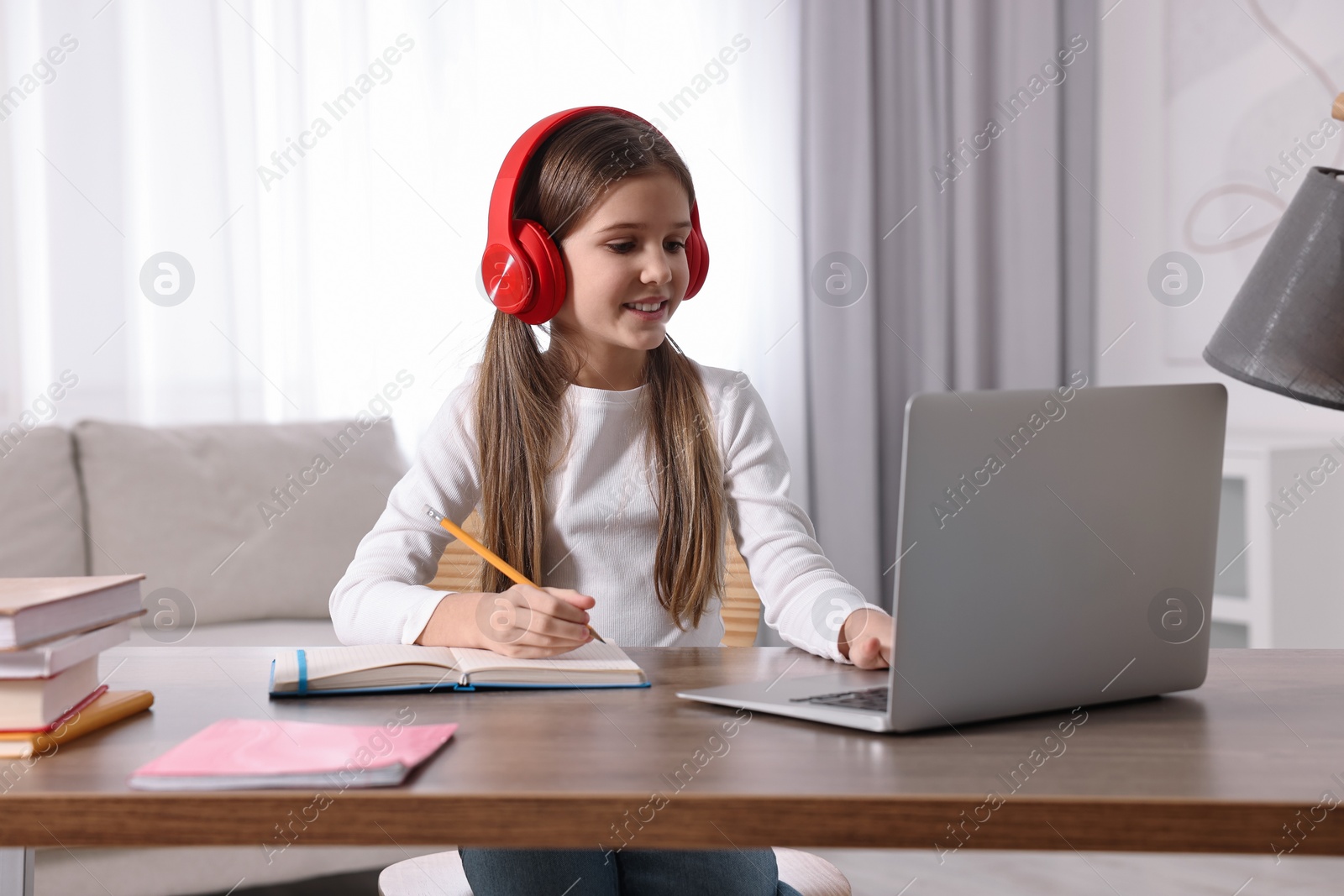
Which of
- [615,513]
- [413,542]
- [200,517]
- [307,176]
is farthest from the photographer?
[307,176]

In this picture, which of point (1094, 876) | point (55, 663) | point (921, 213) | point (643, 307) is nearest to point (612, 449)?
point (643, 307)

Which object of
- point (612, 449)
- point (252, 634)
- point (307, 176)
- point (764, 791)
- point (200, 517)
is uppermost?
point (307, 176)

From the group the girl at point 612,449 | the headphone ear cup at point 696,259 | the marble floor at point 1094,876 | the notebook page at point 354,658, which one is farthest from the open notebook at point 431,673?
the marble floor at point 1094,876

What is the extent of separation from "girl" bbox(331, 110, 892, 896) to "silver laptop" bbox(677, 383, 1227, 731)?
39 centimetres

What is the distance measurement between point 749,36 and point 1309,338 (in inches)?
92.3

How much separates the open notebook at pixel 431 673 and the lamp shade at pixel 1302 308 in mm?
512

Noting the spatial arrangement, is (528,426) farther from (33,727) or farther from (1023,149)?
(1023,149)

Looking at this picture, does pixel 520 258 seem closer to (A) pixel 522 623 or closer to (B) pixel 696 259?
(B) pixel 696 259

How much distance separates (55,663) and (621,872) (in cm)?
48

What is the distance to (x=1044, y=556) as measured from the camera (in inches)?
30.0

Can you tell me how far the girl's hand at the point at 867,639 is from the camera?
1.00 metres

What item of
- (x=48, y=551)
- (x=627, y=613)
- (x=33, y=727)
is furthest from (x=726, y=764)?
(x=48, y=551)

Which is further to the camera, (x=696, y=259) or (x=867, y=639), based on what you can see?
(x=696, y=259)

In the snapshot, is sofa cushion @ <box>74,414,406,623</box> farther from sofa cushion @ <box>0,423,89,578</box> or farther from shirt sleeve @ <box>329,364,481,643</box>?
shirt sleeve @ <box>329,364,481,643</box>
